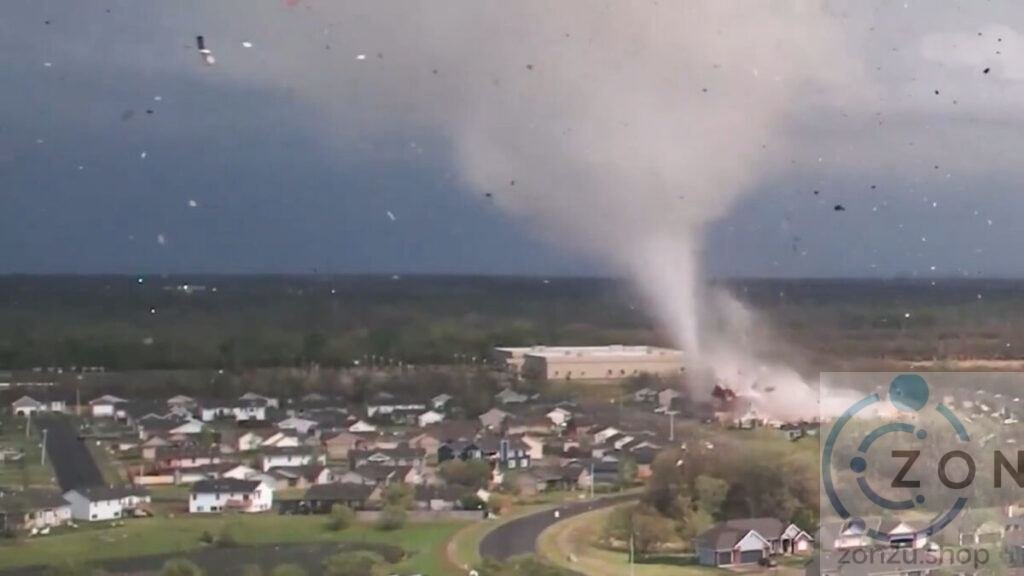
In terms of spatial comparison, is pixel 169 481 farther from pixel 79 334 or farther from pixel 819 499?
pixel 819 499

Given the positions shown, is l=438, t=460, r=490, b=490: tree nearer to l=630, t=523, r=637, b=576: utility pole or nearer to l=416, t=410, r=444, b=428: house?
l=416, t=410, r=444, b=428: house

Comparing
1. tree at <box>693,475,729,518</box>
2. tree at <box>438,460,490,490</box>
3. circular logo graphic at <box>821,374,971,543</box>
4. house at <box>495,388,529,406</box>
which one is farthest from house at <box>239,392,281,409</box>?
circular logo graphic at <box>821,374,971,543</box>

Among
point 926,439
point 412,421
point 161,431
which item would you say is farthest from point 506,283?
point 926,439

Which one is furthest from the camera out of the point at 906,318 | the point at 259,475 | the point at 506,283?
the point at 906,318

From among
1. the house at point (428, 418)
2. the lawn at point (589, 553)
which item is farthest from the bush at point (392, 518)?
the lawn at point (589, 553)

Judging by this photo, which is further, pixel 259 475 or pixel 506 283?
pixel 506 283

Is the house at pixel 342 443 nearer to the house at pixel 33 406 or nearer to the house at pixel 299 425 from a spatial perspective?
the house at pixel 299 425
